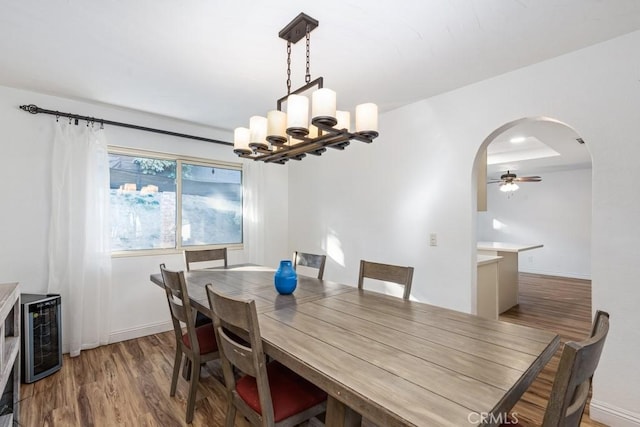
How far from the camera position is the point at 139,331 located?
3.25 metres

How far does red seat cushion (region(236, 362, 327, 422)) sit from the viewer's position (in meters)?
1.29

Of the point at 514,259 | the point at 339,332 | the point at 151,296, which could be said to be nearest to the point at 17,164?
the point at 151,296

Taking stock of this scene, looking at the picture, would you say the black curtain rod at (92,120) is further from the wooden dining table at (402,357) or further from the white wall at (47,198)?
the wooden dining table at (402,357)

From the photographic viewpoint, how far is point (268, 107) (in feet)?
Result: 10.1

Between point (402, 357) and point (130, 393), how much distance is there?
219 cm

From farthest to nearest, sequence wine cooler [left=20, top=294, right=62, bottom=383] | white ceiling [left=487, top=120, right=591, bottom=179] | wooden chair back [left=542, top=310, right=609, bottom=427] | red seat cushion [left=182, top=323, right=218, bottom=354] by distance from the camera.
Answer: white ceiling [left=487, top=120, right=591, bottom=179]
wine cooler [left=20, top=294, right=62, bottom=383]
red seat cushion [left=182, top=323, right=218, bottom=354]
wooden chair back [left=542, top=310, right=609, bottom=427]

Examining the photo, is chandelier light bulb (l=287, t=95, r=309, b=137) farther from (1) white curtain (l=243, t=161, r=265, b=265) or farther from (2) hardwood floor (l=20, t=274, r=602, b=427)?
(1) white curtain (l=243, t=161, r=265, b=265)

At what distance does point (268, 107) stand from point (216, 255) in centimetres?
165

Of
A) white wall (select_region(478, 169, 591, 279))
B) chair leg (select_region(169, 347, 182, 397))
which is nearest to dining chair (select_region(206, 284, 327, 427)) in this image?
chair leg (select_region(169, 347, 182, 397))

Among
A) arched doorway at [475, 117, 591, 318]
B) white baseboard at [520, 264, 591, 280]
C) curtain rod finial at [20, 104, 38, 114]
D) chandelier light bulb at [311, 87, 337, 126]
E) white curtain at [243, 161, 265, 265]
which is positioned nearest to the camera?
chandelier light bulb at [311, 87, 337, 126]

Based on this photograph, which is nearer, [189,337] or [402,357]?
[402,357]

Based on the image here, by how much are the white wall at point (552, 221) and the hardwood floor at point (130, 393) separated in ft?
13.6

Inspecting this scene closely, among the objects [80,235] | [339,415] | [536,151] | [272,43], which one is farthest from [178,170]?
[536,151]

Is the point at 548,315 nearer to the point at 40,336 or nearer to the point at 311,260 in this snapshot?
the point at 311,260
